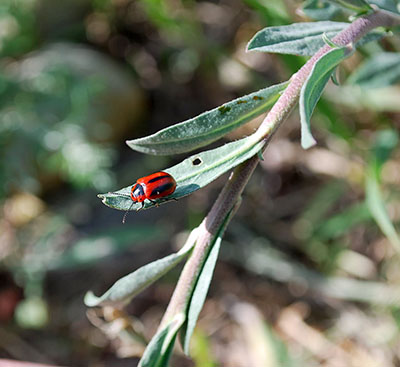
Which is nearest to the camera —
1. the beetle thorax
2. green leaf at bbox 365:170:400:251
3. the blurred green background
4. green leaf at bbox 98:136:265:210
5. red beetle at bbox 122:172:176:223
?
green leaf at bbox 98:136:265:210

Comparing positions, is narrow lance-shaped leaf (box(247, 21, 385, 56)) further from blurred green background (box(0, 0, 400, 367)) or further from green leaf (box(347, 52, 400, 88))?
blurred green background (box(0, 0, 400, 367))

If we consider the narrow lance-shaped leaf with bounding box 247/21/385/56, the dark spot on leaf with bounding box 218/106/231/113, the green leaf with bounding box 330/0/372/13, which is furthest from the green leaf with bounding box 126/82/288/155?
the green leaf with bounding box 330/0/372/13

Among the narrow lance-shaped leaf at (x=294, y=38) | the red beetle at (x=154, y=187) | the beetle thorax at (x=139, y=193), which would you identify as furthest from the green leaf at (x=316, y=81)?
the beetle thorax at (x=139, y=193)

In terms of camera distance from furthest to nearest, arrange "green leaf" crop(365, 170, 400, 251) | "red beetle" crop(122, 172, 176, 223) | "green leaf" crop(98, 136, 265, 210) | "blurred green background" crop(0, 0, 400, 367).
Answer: "blurred green background" crop(0, 0, 400, 367) → "green leaf" crop(365, 170, 400, 251) → "red beetle" crop(122, 172, 176, 223) → "green leaf" crop(98, 136, 265, 210)

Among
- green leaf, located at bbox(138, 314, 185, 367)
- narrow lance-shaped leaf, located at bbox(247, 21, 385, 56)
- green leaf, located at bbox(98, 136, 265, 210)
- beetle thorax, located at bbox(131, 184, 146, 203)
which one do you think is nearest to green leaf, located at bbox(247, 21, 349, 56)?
narrow lance-shaped leaf, located at bbox(247, 21, 385, 56)

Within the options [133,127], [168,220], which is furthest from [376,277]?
[133,127]

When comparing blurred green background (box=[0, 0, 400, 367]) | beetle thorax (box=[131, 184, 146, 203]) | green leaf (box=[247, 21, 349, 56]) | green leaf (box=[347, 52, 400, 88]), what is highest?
green leaf (box=[247, 21, 349, 56])

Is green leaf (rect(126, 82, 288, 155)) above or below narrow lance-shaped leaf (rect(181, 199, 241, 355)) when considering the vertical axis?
above

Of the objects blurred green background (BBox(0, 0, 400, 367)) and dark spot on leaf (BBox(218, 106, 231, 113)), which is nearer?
dark spot on leaf (BBox(218, 106, 231, 113))

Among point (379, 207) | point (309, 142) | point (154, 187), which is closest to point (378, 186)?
point (379, 207)
